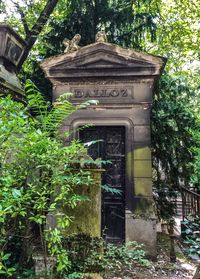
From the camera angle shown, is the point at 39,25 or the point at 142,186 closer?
the point at 142,186

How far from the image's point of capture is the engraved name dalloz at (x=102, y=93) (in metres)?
6.54

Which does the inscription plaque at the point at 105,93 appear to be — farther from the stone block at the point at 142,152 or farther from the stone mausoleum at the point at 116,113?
the stone block at the point at 142,152

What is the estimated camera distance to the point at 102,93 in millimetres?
6617

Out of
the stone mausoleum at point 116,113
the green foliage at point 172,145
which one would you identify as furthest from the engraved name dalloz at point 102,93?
the green foliage at point 172,145

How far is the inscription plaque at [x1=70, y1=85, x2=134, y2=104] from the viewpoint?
653 cm

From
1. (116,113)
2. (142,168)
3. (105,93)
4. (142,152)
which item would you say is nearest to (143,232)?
(142,168)

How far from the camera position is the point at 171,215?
7758 millimetres

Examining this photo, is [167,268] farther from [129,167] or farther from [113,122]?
[113,122]

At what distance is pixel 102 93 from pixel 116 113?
62 cm

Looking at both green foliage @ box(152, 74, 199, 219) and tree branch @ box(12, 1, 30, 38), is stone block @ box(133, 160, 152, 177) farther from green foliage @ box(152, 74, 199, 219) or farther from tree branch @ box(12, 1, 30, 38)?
tree branch @ box(12, 1, 30, 38)

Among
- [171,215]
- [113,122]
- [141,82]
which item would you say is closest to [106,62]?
[141,82]

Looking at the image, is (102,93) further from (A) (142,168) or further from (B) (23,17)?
(B) (23,17)

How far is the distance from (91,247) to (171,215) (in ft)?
18.0

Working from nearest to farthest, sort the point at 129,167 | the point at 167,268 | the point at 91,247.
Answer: the point at 91,247
the point at 167,268
the point at 129,167
